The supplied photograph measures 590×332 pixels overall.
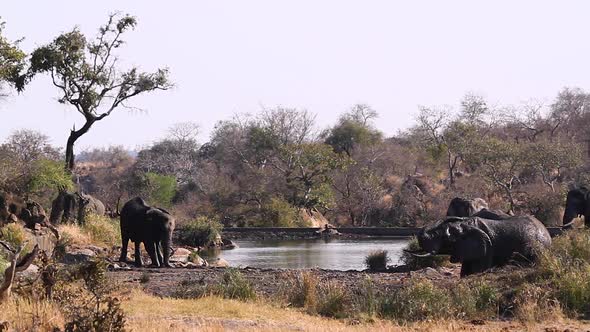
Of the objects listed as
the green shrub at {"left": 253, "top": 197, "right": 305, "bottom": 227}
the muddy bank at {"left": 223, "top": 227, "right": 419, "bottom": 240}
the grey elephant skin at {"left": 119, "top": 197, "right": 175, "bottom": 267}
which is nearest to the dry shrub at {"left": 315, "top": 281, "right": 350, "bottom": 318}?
the grey elephant skin at {"left": 119, "top": 197, "right": 175, "bottom": 267}

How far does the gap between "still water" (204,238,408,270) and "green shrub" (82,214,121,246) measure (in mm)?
3246

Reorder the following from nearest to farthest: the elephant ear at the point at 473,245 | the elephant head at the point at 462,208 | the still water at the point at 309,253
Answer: the elephant ear at the point at 473,245, the elephant head at the point at 462,208, the still water at the point at 309,253

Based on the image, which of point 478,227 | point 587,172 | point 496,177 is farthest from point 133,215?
point 587,172

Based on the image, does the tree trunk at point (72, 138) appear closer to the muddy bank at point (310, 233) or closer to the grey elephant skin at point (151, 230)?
the muddy bank at point (310, 233)

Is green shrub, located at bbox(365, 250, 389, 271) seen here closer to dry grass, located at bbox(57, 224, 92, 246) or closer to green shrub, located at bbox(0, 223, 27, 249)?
dry grass, located at bbox(57, 224, 92, 246)

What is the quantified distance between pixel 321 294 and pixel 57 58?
75.7ft

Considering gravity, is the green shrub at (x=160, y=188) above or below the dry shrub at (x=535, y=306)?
above

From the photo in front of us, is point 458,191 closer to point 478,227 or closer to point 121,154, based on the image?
point 478,227

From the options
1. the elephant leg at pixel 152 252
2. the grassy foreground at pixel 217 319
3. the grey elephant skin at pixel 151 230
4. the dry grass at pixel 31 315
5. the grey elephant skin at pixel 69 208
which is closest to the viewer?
the dry grass at pixel 31 315

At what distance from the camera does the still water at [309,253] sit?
1124 inches

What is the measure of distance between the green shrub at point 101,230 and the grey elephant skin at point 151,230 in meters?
5.80

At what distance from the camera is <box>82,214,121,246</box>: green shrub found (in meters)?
31.0

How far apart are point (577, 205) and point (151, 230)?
495 inches

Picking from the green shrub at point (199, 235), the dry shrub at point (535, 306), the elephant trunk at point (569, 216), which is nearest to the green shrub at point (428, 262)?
the elephant trunk at point (569, 216)
